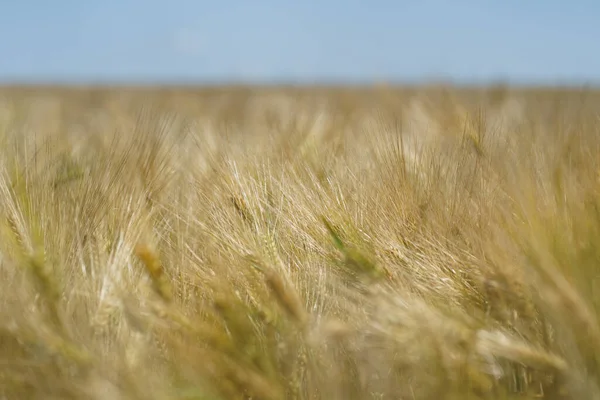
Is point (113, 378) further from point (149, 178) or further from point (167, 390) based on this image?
point (149, 178)

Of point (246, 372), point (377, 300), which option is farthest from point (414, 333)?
point (246, 372)

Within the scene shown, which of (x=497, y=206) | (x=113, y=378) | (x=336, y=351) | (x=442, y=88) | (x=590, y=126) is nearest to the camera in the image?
(x=113, y=378)

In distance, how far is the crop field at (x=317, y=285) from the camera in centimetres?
89

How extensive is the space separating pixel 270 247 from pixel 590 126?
965 mm

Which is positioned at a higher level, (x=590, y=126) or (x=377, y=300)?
(x=590, y=126)

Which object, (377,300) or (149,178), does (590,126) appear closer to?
(377,300)

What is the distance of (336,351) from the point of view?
39.3 inches

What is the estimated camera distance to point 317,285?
116cm

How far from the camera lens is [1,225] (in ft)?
3.74

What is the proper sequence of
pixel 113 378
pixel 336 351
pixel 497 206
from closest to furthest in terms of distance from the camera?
pixel 113 378 < pixel 336 351 < pixel 497 206

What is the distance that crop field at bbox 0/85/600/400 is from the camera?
89 cm

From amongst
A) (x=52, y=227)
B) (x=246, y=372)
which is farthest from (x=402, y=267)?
(x=52, y=227)

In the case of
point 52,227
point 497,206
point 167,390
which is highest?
point 497,206

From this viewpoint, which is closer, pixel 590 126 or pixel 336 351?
pixel 336 351
